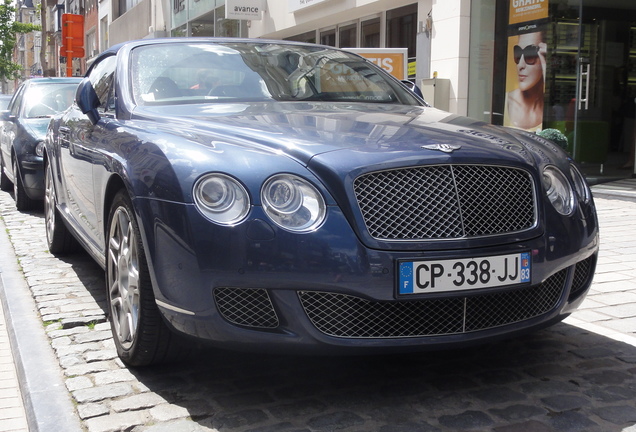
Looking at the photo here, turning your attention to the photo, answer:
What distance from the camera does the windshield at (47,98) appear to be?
962cm

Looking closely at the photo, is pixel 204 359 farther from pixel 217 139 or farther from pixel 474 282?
pixel 474 282

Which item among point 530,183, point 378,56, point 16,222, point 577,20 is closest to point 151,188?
point 530,183

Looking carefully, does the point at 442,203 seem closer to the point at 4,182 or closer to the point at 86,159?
the point at 86,159

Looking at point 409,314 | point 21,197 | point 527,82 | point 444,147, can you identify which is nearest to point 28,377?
point 409,314

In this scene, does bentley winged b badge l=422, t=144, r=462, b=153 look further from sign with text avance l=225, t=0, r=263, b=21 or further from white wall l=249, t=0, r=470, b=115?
sign with text avance l=225, t=0, r=263, b=21

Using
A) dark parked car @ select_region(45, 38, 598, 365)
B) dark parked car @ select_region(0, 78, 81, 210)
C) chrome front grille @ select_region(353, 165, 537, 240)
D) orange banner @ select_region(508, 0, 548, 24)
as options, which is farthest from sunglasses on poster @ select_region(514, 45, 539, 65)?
chrome front grille @ select_region(353, 165, 537, 240)

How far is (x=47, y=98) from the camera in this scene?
32.6 feet

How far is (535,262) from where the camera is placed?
3.12 metres

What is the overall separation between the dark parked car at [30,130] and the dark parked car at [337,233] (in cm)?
542

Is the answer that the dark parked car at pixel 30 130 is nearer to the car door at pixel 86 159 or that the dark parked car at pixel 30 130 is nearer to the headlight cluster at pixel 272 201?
the car door at pixel 86 159

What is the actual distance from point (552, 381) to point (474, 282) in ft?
2.46

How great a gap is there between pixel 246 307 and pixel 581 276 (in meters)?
1.55

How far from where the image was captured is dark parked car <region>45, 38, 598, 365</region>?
286cm

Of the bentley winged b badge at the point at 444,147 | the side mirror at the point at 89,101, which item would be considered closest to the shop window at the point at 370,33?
the side mirror at the point at 89,101
